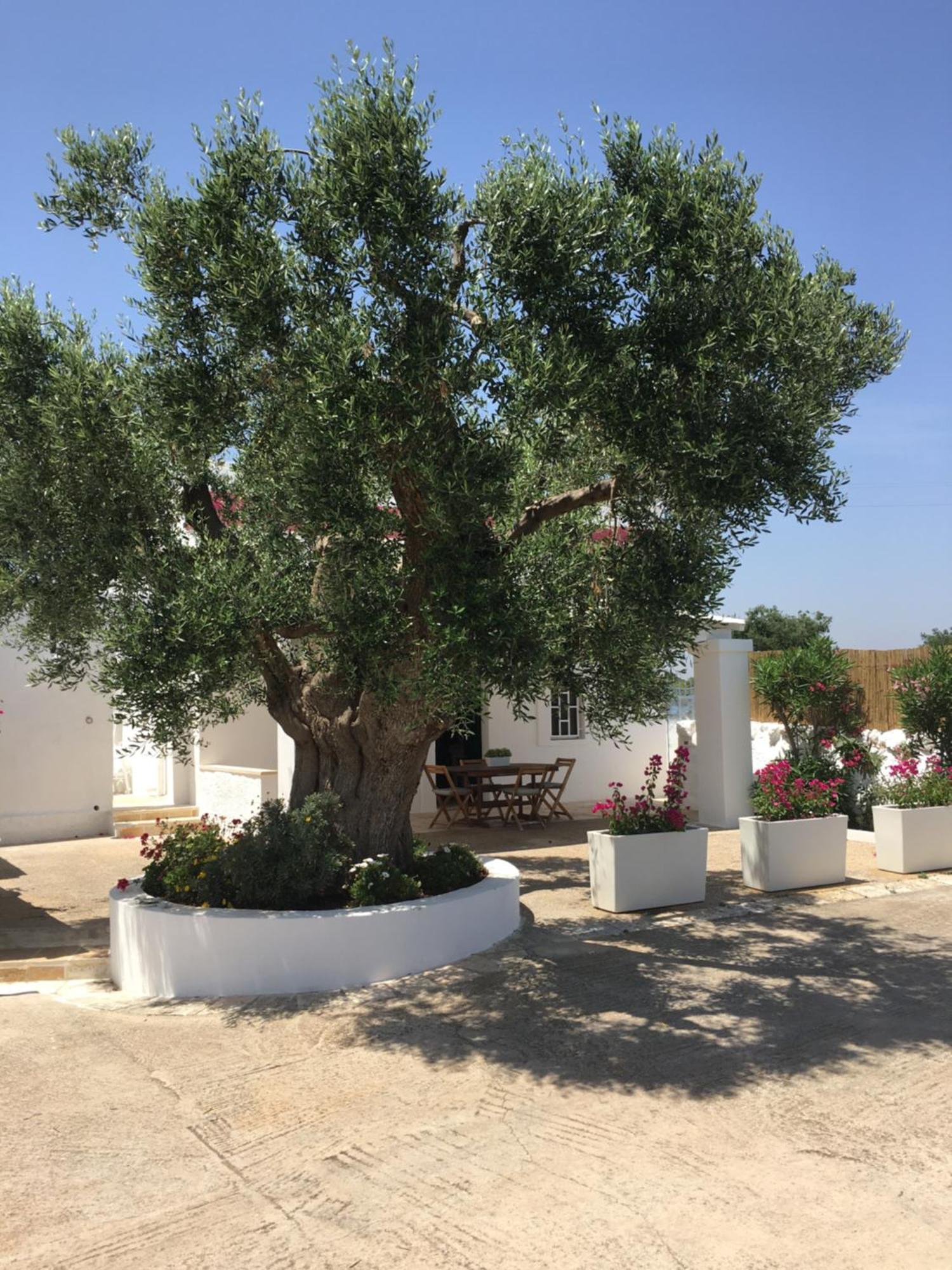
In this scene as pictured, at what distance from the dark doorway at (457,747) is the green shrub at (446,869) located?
300 inches

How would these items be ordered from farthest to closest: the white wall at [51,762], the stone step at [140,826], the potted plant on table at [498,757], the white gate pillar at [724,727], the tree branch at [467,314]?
the potted plant on table at [498,757]
the stone step at [140,826]
the white wall at [51,762]
the white gate pillar at [724,727]
the tree branch at [467,314]

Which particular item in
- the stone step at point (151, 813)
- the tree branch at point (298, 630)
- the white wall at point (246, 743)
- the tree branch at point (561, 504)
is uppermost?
the tree branch at point (561, 504)

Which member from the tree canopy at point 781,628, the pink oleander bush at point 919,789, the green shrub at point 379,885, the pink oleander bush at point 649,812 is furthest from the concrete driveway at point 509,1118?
the tree canopy at point 781,628

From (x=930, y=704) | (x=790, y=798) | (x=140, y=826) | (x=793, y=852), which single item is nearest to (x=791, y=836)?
(x=793, y=852)

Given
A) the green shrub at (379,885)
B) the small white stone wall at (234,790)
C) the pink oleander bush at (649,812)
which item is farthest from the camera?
the small white stone wall at (234,790)

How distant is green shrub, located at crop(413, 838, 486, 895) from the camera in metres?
7.47

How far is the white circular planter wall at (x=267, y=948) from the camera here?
21.0 feet

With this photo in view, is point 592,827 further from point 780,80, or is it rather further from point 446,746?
point 780,80

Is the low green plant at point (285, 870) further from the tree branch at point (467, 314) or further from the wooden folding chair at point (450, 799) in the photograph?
the wooden folding chair at point (450, 799)

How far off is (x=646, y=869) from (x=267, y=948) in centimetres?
354

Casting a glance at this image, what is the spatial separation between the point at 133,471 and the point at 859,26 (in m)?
6.77

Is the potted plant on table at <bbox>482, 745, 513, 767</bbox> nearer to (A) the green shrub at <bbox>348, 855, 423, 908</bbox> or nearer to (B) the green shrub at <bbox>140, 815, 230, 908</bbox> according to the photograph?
(B) the green shrub at <bbox>140, 815, 230, 908</bbox>

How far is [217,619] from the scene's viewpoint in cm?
584

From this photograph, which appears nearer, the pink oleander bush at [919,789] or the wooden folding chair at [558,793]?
the pink oleander bush at [919,789]
